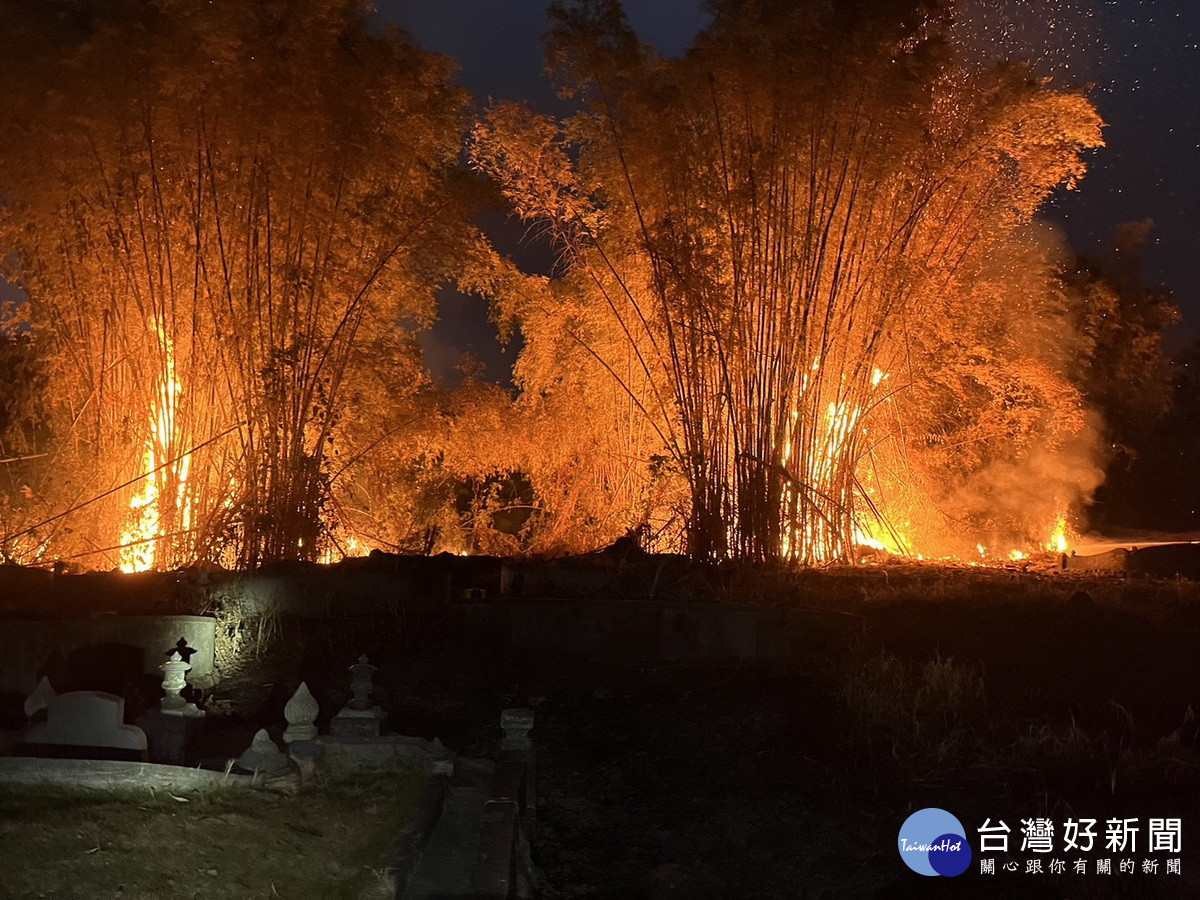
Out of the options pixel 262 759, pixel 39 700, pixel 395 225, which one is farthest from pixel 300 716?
pixel 395 225

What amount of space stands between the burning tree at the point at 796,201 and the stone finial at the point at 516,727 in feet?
11.2

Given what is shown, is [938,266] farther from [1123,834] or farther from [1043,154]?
[1123,834]

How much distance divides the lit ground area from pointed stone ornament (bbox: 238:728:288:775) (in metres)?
0.06

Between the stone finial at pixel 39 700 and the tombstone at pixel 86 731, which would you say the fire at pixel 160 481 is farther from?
the tombstone at pixel 86 731

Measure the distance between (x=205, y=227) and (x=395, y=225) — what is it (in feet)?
3.88

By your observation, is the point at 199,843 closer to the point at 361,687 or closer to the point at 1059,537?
the point at 361,687

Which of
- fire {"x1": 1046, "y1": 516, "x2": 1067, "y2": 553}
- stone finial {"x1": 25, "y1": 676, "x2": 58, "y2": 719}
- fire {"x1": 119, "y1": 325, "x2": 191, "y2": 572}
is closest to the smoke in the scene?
fire {"x1": 1046, "y1": 516, "x2": 1067, "y2": 553}

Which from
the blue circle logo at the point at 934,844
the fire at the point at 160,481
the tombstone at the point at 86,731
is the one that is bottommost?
the blue circle logo at the point at 934,844

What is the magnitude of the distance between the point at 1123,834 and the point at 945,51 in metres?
4.92

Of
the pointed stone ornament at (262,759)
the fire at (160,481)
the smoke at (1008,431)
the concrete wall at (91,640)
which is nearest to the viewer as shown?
the pointed stone ornament at (262,759)

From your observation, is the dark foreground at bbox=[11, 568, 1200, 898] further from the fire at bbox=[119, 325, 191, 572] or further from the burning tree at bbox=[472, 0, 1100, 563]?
the fire at bbox=[119, 325, 191, 572]

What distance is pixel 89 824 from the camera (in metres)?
2.80

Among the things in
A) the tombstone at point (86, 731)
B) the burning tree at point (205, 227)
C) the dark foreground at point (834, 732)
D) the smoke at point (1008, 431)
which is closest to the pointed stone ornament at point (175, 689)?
the dark foreground at point (834, 732)

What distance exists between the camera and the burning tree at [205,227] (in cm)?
672
